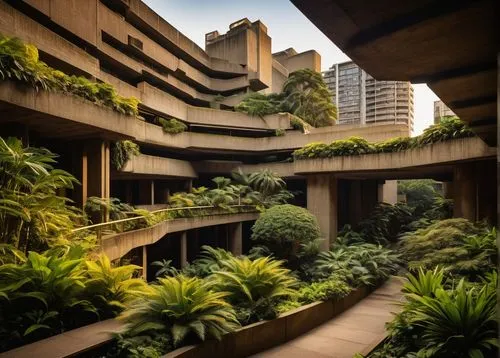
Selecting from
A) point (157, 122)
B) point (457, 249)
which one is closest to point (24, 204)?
point (457, 249)

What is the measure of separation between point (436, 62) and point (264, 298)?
5.83 metres

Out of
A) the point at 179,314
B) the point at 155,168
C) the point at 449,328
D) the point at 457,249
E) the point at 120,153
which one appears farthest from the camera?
the point at 155,168

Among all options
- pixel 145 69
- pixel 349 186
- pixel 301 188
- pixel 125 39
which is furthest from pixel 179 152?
pixel 349 186

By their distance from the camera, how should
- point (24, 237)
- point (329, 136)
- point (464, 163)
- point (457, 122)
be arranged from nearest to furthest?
1. point (24, 237)
2. point (457, 122)
3. point (464, 163)
4. point (329, 136)

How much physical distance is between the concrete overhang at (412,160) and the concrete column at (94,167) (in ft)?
33.4

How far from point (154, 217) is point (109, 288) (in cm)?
793

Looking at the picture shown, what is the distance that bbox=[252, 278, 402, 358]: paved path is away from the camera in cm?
632

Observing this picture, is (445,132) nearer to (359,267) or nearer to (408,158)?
(408,158)

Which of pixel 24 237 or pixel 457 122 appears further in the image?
pixel 457 122

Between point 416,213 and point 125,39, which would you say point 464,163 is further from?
point 125,39

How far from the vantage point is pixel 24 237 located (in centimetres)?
650

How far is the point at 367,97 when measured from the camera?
68312 mm

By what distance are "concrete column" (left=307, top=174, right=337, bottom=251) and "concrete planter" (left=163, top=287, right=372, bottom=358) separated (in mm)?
8174

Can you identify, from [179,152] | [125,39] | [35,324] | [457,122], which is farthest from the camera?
[179,152]
